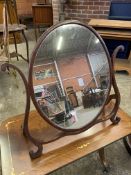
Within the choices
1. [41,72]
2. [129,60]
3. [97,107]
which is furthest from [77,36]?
[129,60]

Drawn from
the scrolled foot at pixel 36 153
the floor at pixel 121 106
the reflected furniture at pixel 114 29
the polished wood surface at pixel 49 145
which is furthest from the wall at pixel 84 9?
the scrolled foot at pixel 36 153

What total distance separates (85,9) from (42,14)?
0.84 meters

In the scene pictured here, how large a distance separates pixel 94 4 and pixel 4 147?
2.75 m

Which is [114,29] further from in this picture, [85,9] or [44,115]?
[44,115]

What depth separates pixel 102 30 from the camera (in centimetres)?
246

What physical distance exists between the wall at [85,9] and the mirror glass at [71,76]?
2.32m

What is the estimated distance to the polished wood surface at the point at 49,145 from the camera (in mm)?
933

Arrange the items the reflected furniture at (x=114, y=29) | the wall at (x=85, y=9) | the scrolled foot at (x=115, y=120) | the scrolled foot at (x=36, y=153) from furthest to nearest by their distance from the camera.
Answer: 1. the wall at (x=85, y=9)
2. the reflected furniture at (x=114, y=29)
3. the scrolled foot at (x=115, y=120)
4. the scrolled foot at (x=36, y=153)

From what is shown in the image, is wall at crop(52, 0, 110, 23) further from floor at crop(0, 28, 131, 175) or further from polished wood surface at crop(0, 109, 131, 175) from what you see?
polished wood surface at crop(0, 109, 131, 175)

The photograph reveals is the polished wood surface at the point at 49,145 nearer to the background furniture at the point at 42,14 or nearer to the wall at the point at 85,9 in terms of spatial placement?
the wall at the point at 85,9

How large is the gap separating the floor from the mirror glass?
48 cm

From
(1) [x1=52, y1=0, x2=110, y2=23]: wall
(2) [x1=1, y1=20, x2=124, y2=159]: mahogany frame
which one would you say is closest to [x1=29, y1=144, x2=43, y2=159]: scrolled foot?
(2) [x1=1, y1=20, x2=124, y2=159]: mahogany frame

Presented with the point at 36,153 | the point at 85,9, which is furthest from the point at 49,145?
the point at 85,9

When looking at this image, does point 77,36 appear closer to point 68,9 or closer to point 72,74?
point 72,74
